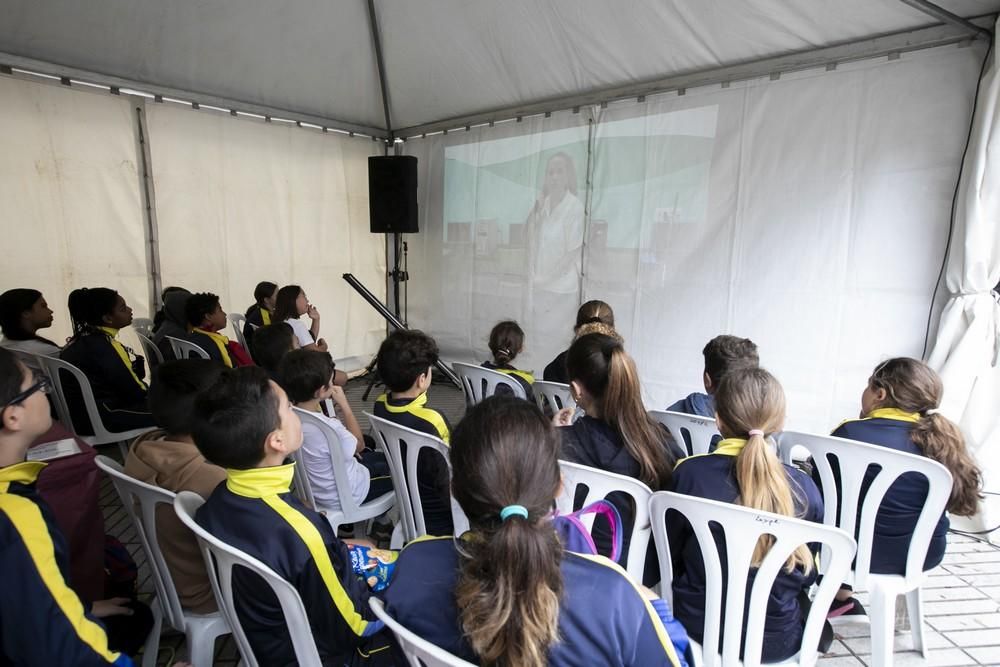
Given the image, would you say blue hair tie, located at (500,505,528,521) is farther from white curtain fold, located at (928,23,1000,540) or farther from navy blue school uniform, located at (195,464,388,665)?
white curtain fold, located at (928,23,1000,540)

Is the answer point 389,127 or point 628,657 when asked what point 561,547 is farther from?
point 389,127

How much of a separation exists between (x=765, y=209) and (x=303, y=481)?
10.5 feet

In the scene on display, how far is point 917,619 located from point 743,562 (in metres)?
1.26

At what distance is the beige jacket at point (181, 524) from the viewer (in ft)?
4.93

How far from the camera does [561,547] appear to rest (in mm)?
800

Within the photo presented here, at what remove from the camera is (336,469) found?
2.05 metres

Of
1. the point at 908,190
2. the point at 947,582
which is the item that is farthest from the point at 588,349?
the point at 908,190

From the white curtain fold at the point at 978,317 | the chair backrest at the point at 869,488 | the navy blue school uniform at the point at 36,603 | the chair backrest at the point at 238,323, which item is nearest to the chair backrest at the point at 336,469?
the navy blue school uniform at the point at 36,603

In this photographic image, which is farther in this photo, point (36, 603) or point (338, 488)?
point (338, 488)

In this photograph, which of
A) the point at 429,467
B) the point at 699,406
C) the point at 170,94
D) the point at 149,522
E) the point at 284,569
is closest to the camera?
the point at 284,569

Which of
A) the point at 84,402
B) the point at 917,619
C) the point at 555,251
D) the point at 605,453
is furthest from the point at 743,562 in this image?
the point at 555,251

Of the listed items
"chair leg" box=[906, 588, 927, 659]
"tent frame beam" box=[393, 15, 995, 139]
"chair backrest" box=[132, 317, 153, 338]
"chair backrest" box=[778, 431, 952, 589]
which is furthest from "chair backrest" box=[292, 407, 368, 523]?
"tent frame beam" box=[393, 15, 995, 139]

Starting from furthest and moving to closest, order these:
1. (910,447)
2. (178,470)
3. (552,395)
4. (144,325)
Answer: (144,325), (552,395), (910,447), (178,470)

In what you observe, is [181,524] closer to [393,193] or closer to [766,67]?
[766,67]
